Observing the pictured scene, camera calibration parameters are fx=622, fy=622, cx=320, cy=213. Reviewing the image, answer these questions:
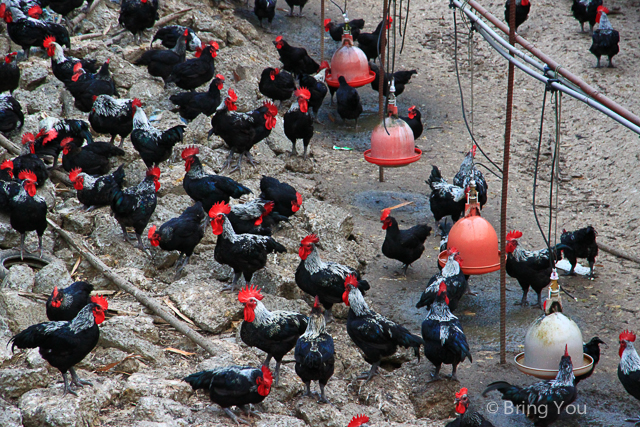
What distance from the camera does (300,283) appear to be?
6.79 metres

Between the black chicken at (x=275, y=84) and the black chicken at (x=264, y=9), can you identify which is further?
the black chicken at (x=264, y=9)

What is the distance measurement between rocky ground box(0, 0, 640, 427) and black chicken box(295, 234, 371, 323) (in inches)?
10.9

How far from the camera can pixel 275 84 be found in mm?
11516

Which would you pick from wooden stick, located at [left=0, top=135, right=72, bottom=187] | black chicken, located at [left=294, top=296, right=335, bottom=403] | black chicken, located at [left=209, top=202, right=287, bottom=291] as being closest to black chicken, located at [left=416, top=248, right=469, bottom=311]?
black chicken, located at [left=294, top=296, right=335, bottom=403]

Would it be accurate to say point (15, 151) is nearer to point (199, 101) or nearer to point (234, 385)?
point (199, 101)

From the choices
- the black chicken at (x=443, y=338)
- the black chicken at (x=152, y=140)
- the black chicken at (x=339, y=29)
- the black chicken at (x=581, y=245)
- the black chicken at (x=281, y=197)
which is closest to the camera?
the black chicken at (x=443, y=338)

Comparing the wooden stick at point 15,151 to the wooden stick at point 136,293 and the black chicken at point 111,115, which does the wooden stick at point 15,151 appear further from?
the wooden stick at point 136,293

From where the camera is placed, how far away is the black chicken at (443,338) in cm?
590

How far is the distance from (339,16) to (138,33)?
21.2ft

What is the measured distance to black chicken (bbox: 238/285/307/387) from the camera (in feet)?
18.4

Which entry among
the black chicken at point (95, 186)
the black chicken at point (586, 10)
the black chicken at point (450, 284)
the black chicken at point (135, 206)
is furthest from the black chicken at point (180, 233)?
the black chicken at point (586, 10)

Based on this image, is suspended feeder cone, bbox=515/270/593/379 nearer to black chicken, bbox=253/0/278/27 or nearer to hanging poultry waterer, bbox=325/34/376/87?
hanging poultry waterer, bbox=325/34/376/87

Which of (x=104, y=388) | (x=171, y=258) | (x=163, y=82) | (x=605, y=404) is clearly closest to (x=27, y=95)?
(x=163, y=82)

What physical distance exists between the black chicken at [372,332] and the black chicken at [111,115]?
4.31m
